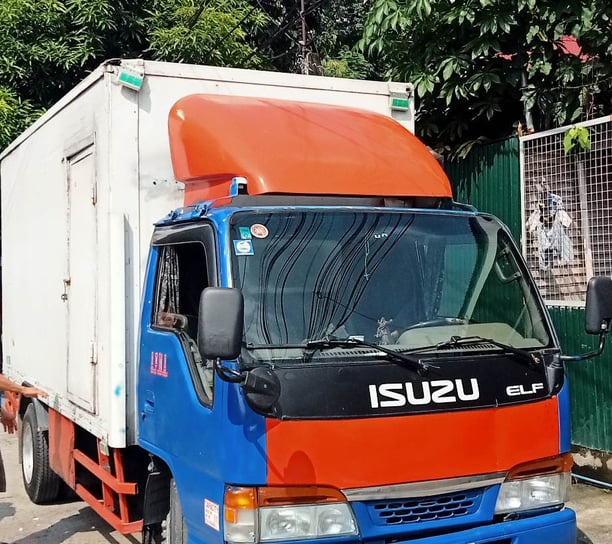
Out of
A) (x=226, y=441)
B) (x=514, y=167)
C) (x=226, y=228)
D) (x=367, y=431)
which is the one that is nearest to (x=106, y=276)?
(x=226, y=228)

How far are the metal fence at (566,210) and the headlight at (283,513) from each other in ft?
13.9

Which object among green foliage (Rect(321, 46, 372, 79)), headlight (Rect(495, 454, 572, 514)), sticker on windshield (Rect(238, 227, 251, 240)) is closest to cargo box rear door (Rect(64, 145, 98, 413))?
sticker on windshield (Rect(238, 227, 251, 240))

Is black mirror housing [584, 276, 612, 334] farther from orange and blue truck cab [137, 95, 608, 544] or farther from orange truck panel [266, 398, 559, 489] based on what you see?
orange truck panel [266, 398, 559, 489]

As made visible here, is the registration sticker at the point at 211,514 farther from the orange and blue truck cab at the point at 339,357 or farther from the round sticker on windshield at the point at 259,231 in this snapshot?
the round sticker on windshield at the point at 259,231

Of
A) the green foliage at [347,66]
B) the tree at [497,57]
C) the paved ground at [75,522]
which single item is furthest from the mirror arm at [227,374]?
the green foliage at [347,66]

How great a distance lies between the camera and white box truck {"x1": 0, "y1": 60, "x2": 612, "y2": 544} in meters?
3.22

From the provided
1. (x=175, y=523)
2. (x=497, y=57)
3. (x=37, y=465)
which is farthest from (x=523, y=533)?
(x=497, y=57)

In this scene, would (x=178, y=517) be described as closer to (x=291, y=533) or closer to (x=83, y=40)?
(x=291, y=533)

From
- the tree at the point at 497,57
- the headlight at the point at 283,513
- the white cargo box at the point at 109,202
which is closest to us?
the headlight at the point at 283,513

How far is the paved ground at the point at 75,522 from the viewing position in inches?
229

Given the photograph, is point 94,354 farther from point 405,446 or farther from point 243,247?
point 405,446

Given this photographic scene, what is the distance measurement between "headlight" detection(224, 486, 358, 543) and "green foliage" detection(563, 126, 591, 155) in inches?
175

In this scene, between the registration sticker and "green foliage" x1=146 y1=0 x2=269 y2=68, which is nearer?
the registration sticker

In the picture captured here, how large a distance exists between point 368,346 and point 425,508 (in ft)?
2.48
